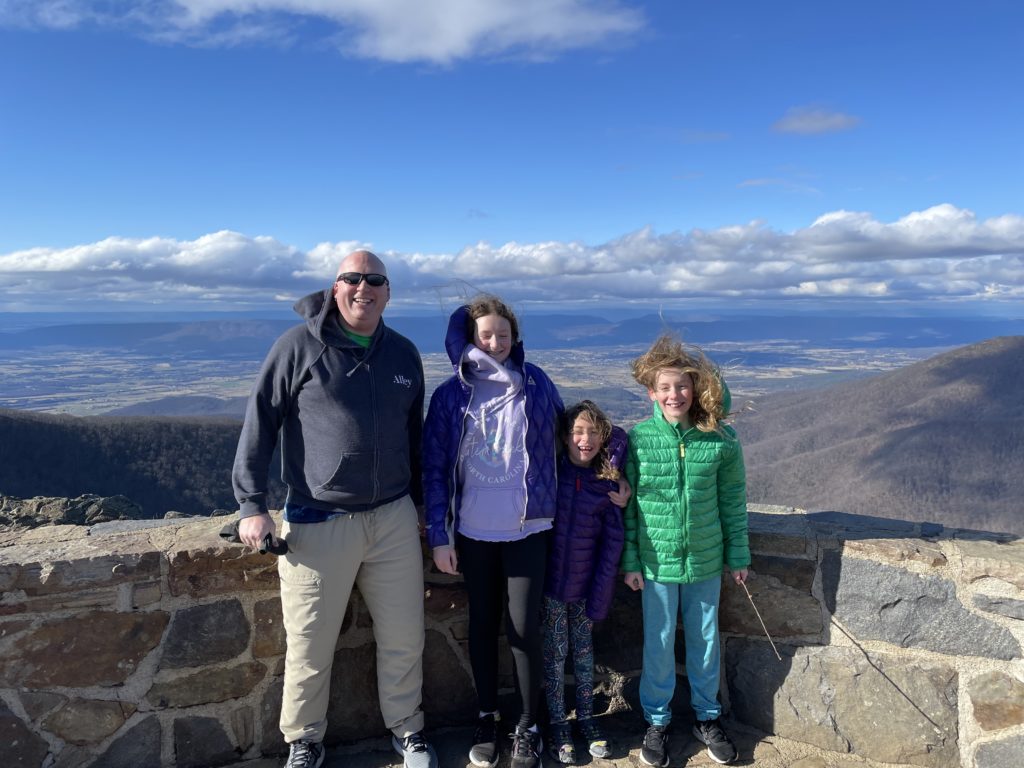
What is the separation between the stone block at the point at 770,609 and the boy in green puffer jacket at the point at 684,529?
0.18m

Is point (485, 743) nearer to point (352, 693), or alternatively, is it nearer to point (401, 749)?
point (401, 749)

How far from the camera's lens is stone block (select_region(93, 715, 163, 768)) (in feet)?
9.07

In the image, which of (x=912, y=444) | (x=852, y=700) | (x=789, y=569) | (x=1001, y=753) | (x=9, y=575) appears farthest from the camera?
(x=912, y=444)

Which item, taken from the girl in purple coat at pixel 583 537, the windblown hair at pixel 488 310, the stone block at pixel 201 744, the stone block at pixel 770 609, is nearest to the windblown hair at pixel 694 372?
the girl in purple coat at pixel 583 537

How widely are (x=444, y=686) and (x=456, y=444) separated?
1.31 m

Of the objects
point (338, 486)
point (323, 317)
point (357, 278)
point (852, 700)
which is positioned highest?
point (357, 278)

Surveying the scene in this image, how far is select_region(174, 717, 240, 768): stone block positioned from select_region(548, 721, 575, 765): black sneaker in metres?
1.39

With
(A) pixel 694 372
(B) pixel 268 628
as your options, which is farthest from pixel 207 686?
(A) pixel 694 372

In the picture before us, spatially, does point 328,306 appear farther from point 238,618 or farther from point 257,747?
point 257,747

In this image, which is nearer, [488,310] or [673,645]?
[488,310]

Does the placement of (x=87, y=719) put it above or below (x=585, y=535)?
below

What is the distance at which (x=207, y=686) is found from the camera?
287 cm

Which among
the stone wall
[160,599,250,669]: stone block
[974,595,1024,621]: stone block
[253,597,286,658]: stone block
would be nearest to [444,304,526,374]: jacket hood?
the stone wall

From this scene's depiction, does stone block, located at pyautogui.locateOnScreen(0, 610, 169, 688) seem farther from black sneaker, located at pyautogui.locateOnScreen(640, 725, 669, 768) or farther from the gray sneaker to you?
black sneaker, located at pyautogui.locateOnScreen(640, 725, 669, 768)
